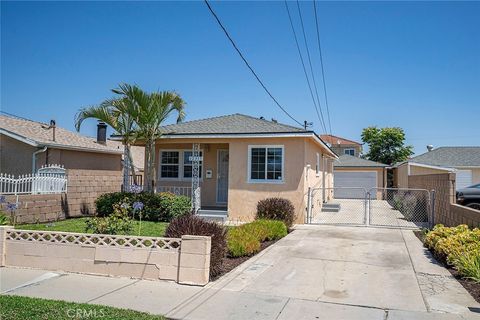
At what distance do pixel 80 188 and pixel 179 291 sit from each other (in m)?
10.5

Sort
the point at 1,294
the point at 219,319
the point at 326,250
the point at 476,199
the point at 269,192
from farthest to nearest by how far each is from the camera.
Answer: the point at 476,199 → the point at 269,192 → the point at 326,250 → the point at 1,294 → the point at 219,319

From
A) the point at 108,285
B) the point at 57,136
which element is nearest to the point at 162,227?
the point at 108,285

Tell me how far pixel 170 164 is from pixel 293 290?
12.0 metres

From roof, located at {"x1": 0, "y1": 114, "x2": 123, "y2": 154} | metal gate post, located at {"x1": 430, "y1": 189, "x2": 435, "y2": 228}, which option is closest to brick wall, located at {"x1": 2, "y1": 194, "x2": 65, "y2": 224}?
roof, located at {"x1": 0, "y1": 114, "x2": 123, "y2": 154}

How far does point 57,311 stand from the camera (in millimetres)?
5051

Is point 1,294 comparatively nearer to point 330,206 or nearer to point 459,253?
point 459,253

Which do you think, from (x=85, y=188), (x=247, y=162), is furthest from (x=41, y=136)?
(x=247, y=162)

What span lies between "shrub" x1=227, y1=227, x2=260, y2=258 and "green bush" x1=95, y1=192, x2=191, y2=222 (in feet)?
16.3

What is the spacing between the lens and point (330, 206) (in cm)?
2105

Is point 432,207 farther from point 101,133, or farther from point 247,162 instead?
point 101,133

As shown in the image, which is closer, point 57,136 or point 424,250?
point 424,250

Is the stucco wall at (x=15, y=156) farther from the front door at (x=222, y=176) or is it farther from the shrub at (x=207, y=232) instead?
the shrub at (x=207, y=232)

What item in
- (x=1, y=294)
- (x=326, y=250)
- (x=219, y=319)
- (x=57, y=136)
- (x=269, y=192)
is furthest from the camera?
(x=57, y=136)

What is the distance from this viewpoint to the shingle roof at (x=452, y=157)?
87.1 feet
